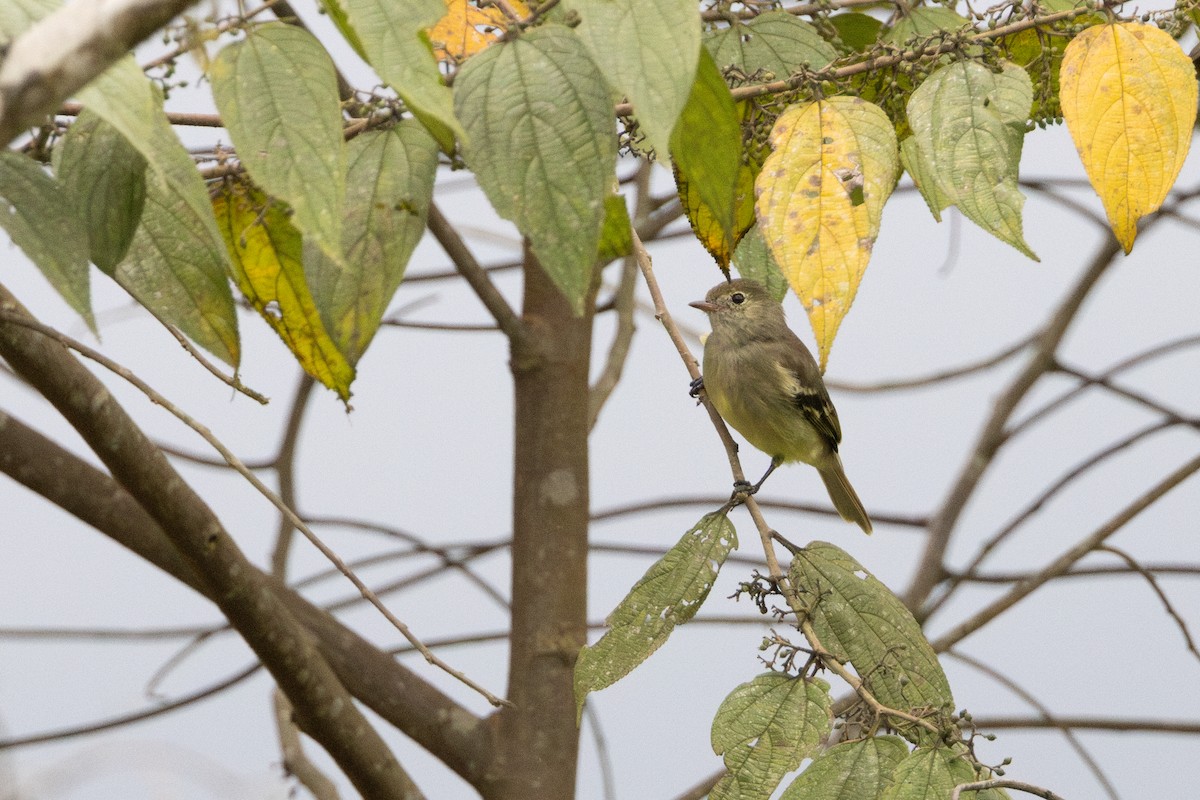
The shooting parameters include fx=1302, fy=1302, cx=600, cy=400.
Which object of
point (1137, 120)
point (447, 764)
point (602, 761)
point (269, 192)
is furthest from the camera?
point (602, 761)

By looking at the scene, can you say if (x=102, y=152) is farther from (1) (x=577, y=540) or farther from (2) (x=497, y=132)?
(1) (x=577, y=540)

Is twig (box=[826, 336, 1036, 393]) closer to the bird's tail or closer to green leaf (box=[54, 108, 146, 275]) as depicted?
the bird's tail

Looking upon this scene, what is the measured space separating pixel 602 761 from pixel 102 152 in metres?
1.98

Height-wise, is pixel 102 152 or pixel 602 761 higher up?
pixel 602 761

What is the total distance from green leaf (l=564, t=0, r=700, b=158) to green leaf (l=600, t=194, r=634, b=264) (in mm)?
531

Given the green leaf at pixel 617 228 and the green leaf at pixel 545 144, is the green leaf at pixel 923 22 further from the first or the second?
the green leaf at pixel 545 144

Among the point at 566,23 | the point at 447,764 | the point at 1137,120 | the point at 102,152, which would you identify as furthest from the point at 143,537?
the point at 1137,120

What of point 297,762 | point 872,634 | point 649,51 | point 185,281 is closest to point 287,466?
point 297,762

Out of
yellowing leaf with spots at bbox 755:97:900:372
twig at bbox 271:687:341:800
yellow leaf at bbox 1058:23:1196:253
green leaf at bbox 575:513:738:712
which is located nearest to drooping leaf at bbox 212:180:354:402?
green leaf at bbox 575:513:738:712

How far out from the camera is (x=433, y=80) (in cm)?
82

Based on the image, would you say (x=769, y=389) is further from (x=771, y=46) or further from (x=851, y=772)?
(x=851, y=772)

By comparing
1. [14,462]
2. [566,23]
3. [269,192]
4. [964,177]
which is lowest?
[269,192]

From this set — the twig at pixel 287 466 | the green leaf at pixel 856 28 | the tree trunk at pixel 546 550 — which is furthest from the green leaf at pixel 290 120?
the twig at pixel 287 466

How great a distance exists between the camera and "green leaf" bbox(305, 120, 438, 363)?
0.94m
